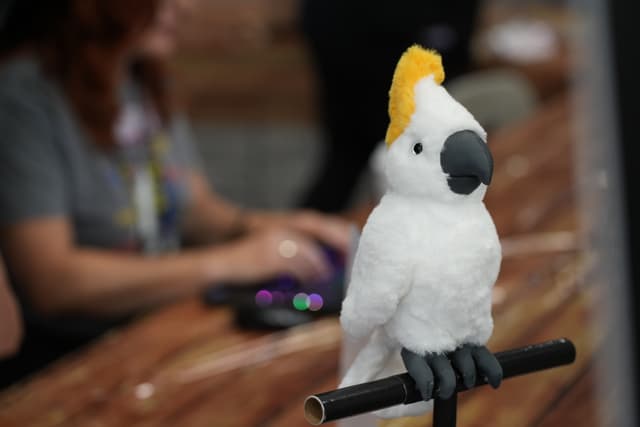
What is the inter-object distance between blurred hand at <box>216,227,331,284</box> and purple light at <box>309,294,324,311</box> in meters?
0.09

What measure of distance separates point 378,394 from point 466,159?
13cm

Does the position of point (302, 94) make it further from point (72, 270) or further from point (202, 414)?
point (202, 414)

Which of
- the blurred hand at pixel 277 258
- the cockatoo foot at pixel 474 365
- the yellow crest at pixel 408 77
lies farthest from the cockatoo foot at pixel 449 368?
the blurred hand at pixel 277 258

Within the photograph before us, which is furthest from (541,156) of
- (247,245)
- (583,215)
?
(247,245)

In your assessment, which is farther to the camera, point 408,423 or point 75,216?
point 75,216

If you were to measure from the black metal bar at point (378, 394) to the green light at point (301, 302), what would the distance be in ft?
1.87

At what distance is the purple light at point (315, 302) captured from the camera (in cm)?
107

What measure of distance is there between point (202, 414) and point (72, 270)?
0.55m

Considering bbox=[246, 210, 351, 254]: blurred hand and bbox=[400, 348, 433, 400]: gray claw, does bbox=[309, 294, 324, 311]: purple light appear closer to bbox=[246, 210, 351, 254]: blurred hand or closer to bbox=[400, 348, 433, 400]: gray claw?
bbox=[246, 210, 351, 254]: blurred hand

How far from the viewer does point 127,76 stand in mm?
1537

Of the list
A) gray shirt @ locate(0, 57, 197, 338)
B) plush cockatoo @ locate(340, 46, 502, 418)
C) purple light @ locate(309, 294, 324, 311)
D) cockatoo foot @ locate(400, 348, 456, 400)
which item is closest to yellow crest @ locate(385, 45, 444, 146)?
plush cockatoo @ locate(340, 46, 502, 418)

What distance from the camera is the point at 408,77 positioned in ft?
1.60

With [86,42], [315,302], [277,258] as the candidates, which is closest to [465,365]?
[315,302]

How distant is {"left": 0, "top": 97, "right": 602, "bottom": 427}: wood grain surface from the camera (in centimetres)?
82
